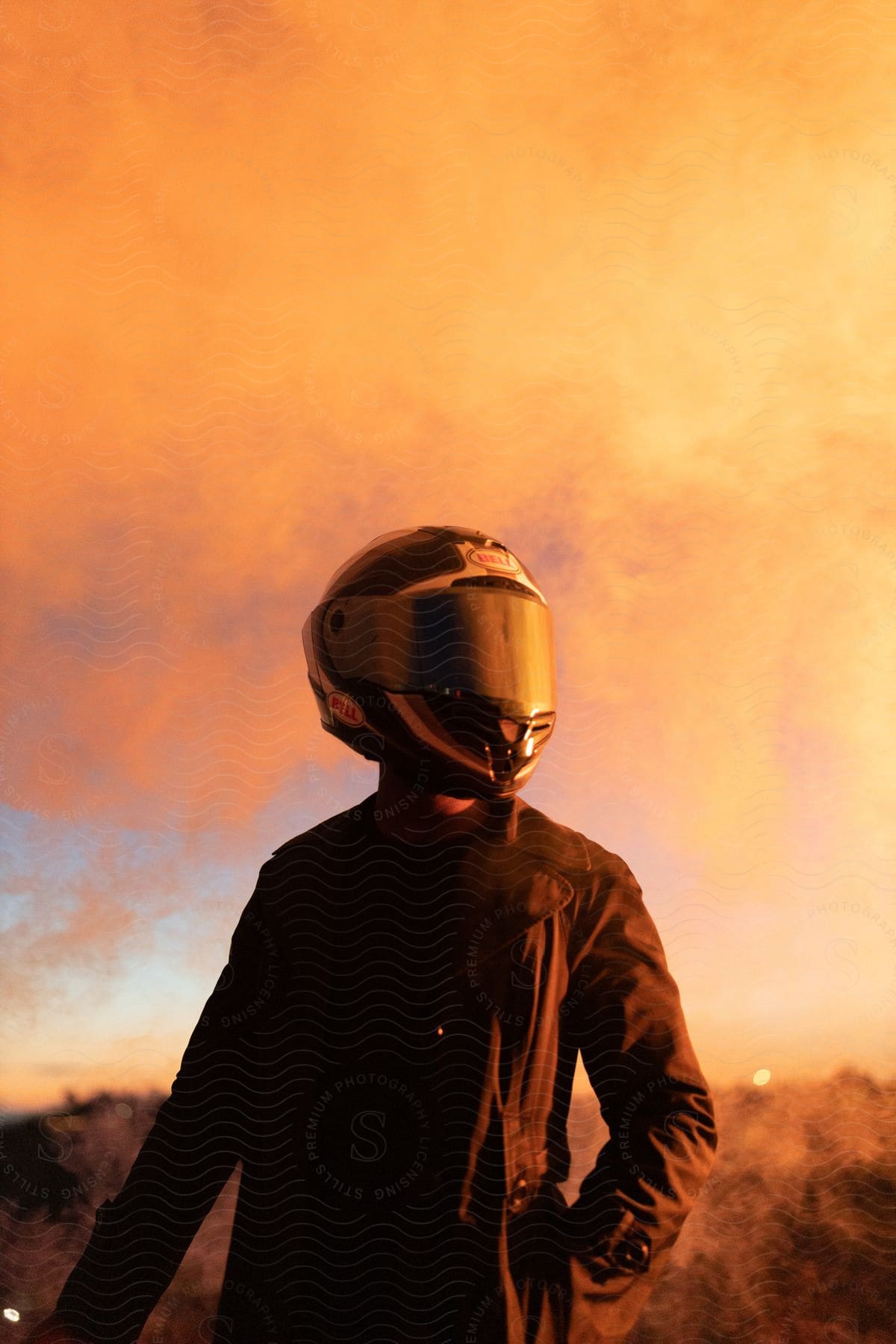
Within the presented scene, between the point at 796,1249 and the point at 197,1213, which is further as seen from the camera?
the point at 796,1249

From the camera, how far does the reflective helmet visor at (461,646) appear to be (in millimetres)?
854

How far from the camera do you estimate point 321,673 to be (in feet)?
3.09

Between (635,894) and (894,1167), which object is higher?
(635,894)

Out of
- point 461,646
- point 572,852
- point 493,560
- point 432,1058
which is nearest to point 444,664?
point 461,646

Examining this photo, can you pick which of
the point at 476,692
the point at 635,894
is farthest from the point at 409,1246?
the point at 476,692

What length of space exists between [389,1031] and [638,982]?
232 mm

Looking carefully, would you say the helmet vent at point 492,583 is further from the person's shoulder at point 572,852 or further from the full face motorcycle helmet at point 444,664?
the person's shoulder at point 572,852

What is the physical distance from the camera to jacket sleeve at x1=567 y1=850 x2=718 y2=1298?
31.5 inches

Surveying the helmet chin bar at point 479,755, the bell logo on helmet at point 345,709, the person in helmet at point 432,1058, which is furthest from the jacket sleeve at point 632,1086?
the bell logo on helmet at point 345,709

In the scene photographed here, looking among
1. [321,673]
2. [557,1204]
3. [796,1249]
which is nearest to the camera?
[557,1204]

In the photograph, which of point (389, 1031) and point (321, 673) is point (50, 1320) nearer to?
point (389, 1031)

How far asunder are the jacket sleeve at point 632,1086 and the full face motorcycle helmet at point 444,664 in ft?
0.57

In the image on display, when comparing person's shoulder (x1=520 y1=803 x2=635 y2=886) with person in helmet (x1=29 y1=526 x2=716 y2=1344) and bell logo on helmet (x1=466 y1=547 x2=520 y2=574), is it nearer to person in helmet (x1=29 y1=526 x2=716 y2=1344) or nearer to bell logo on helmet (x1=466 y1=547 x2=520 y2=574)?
person in helmet (x1=29 y1=526 x2=716 y2=1344)

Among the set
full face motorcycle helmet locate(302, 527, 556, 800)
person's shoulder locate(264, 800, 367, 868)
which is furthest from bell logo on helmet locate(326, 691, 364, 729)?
person's shoulder locate(264, 800, 367, 868)
